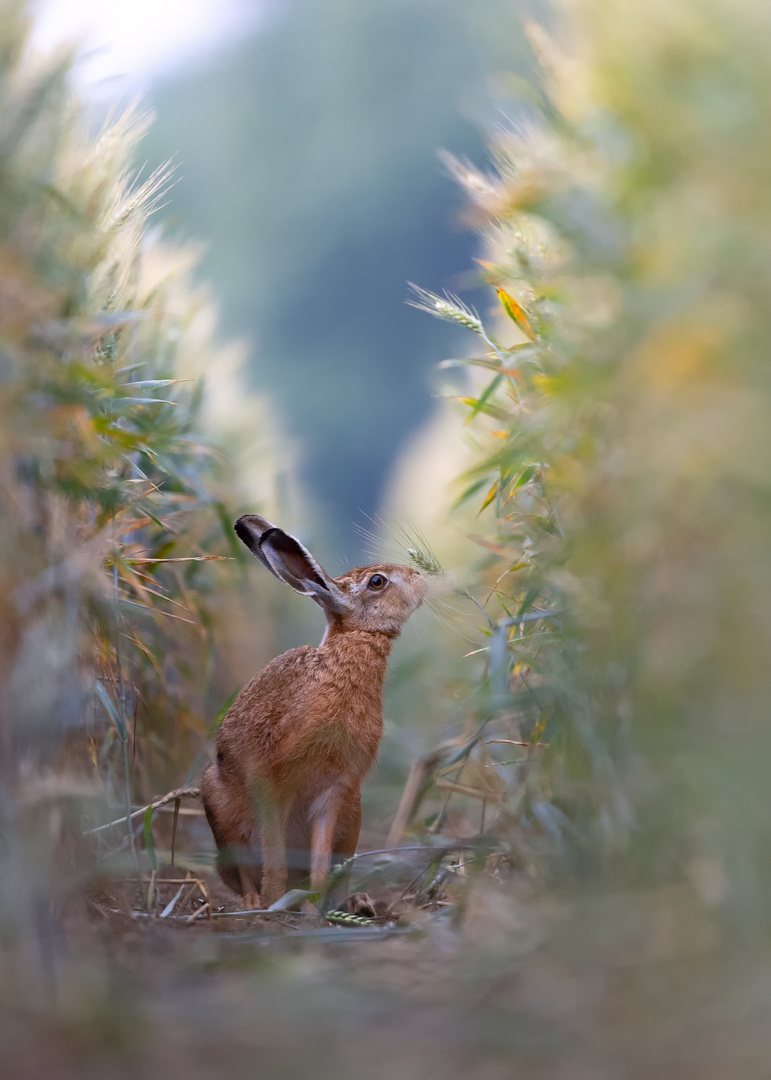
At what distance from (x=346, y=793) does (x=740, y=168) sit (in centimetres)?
343

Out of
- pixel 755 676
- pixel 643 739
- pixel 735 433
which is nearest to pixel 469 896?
pixel 643 739

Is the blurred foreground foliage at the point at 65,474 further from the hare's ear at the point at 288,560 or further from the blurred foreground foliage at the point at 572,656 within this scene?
the hare's ear at the point at 288,560

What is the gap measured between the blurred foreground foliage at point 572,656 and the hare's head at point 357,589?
5.33ft

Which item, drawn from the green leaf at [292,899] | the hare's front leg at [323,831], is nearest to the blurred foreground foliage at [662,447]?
the green leaf at [292,899]

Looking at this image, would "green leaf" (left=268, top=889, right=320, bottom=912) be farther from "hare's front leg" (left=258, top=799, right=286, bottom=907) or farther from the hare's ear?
the hare's ear

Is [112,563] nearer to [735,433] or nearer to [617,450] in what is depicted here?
[617,450]

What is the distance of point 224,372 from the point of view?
730cm

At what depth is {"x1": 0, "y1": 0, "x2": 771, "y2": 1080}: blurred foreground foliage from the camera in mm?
2049

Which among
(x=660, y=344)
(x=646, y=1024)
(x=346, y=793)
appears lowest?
(x=346, y=793)

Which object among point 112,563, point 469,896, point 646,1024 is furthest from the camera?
point 112,563

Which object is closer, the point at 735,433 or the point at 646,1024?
the point at 646,1024

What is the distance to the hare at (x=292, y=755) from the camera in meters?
4.62

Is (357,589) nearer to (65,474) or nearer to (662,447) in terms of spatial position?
(65,474)

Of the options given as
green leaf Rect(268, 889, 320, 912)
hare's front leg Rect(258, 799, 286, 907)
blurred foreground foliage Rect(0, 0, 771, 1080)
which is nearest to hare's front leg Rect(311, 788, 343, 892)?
hare's front leg Rect(258, 799, 286, 907)
